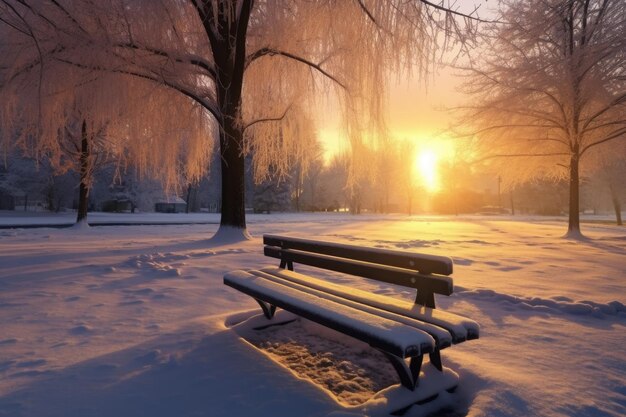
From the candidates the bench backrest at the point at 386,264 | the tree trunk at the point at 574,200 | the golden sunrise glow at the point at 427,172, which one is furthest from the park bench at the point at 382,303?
the golden sunrise glow at the point at 427,172

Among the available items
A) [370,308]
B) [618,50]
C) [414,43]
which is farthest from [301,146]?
[618,50]

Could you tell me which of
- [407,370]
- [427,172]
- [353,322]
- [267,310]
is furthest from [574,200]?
[427,172]

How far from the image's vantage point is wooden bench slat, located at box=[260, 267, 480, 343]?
2.22m

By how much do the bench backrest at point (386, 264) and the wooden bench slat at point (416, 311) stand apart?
13cm

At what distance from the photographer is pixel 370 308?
2.55 meters

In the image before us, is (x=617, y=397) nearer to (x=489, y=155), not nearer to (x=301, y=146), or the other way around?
(x=301, y=146)

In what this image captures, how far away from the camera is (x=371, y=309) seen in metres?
2.53

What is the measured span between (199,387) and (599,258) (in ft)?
28.9

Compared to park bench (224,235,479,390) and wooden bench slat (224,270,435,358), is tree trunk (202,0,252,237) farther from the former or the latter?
wooden bench slat (224,270,435,358)

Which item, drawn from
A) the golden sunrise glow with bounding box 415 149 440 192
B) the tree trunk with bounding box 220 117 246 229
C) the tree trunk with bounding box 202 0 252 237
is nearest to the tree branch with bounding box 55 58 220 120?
the tree trunk with bounding box 202 0 252 237

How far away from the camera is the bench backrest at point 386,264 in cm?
249

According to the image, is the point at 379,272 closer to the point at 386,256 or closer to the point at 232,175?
the point at 386,256

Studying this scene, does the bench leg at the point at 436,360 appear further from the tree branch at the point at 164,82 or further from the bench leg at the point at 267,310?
the tree branch at the point at 164,82

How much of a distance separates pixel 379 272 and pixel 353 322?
2.46 feet
